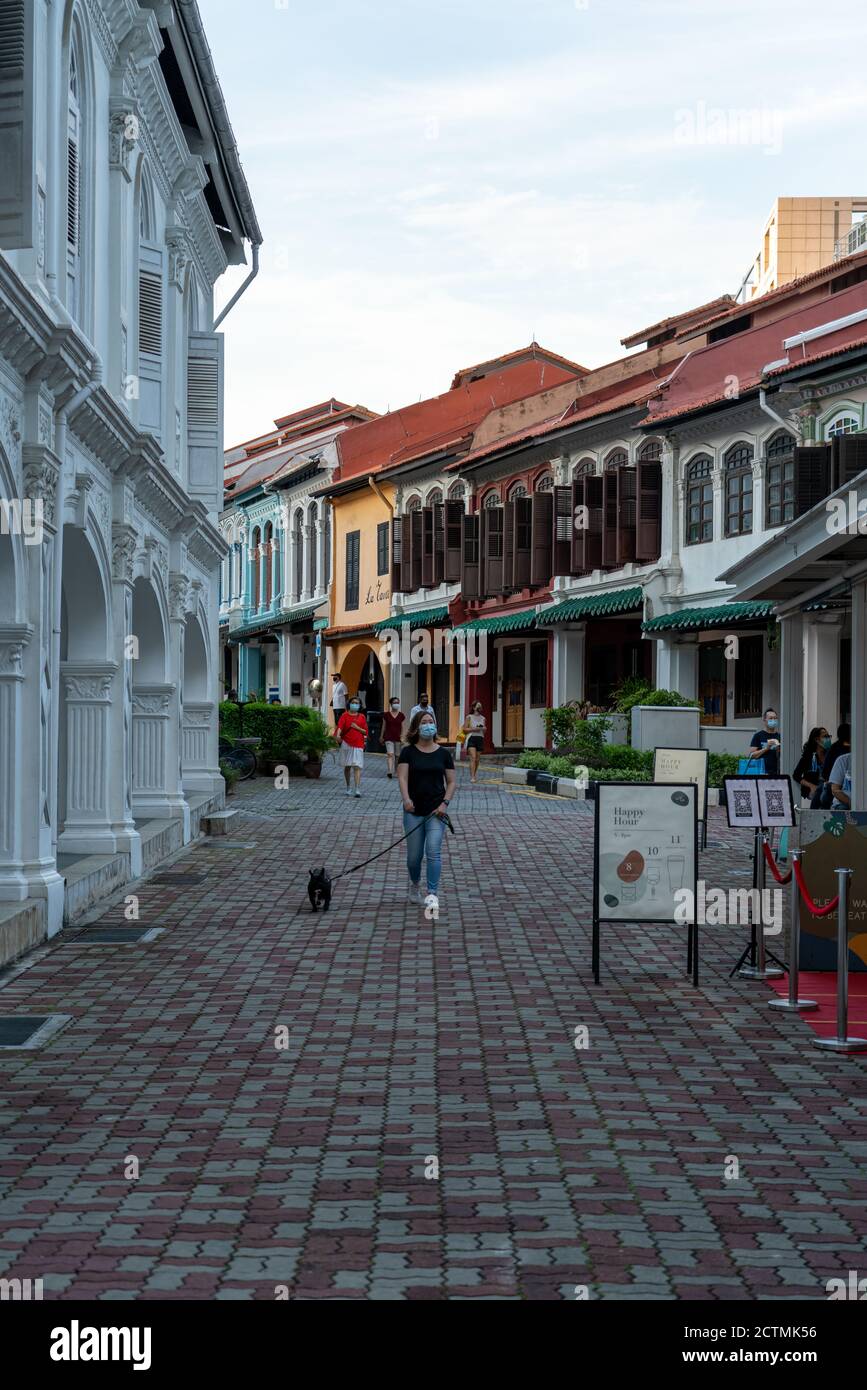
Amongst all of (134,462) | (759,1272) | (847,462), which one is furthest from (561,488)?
(759,1272)

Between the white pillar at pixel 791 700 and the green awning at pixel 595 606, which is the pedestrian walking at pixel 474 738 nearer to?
the green awning at pixel 595 606

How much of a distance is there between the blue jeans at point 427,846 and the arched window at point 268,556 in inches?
1571

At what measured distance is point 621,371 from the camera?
3553cm

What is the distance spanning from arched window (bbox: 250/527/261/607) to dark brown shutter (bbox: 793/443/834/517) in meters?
32.3

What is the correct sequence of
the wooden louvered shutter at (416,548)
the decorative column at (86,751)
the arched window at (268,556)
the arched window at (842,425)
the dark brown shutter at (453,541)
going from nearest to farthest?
the decorative column at (86,751)
the arched window at (842,425)
the dark brown shutter at (453,541)
the wooden louvered shutter at (416,548)
the arched window at (268,556)

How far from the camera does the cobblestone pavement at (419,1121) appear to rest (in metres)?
4.95

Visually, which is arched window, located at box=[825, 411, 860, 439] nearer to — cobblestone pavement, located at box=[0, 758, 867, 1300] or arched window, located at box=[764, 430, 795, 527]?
arched window, located at box=[764, 430, 795, 527]

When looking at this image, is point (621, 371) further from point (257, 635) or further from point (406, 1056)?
point (406, 1056)

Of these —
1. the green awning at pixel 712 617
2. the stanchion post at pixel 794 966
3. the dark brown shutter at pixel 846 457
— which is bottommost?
the stanchion post at pixel 794 966

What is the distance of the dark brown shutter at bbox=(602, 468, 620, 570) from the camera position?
31.6m

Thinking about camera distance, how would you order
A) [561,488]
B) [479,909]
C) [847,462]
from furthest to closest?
[561,488] → [847,462] → [479,909]

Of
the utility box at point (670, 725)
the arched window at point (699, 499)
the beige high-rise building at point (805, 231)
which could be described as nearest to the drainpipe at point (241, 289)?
the utility box at point (670, 725)

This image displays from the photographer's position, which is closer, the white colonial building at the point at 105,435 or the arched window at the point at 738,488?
the white colonial building at the point at 105,435

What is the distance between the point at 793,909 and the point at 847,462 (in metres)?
12.3
